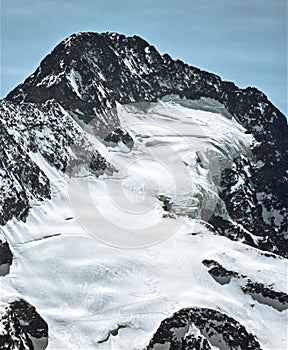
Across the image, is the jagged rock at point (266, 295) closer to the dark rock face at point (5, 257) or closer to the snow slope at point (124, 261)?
the snow slope at point (124, 261)

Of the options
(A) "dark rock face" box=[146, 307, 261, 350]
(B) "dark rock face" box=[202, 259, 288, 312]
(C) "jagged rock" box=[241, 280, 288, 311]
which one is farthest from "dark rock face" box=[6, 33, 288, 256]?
(A) "dark rock face" box=[146, 307, 261, 350]

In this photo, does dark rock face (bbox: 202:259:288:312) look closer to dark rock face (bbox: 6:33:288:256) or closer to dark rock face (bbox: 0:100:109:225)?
dark rock face (bbox: 0:100:109:225)

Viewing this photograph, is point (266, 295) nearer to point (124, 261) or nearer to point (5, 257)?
point (124, 261)

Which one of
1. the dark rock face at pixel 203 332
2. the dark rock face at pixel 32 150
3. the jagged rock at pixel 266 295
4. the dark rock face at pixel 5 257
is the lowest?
the dark rock face at pixel 203 332

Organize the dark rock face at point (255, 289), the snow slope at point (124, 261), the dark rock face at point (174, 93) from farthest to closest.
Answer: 1. the dark rock face at point (174, 93)
2. the dark rock face at point (255, 289)
3. the snow slope at point (124, 261)

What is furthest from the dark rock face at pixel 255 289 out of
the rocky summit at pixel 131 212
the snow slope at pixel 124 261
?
the snow slope at pixel 124 261

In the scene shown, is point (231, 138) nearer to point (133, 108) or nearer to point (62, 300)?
point (133, 108)

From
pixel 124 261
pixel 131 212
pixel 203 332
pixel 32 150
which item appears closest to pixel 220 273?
pixel 124 261
